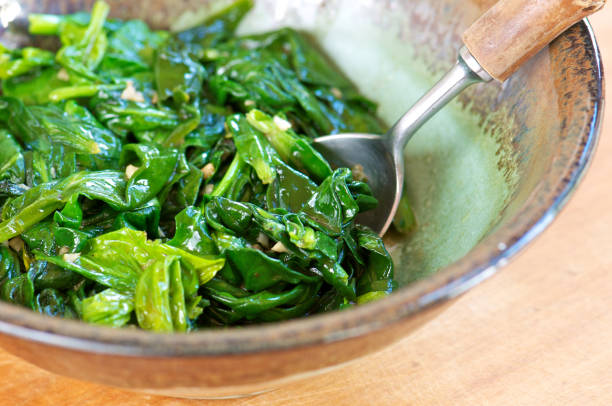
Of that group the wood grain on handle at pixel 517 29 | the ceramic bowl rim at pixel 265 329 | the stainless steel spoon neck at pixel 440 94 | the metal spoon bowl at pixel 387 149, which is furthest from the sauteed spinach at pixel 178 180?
the wood grain on handle at pixel 517 29

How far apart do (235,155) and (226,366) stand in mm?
1118

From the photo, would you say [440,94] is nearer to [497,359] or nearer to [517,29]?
[517,29]

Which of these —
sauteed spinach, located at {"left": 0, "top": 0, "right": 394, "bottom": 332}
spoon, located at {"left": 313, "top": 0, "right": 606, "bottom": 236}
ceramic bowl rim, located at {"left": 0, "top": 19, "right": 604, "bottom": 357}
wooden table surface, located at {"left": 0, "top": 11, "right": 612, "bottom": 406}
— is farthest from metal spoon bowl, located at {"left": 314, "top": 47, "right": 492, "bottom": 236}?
ceramic bowl rim, located at {"left": 0, "top": 19, "right": 604, "bottom": 357}

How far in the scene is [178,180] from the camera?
1.90m

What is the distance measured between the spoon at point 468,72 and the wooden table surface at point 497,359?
1.52ft

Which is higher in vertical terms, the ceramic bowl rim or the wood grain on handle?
the wood grain on handle

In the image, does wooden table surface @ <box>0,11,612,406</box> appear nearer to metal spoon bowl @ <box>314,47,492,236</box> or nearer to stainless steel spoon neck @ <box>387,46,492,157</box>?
metal spoon bowl @ <box>314,47,492,236</box>

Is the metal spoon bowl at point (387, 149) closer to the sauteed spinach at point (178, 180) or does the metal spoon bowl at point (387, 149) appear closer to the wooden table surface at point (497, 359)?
the sauteed spinach at point (178, 180)

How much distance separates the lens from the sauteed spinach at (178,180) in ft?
5.12

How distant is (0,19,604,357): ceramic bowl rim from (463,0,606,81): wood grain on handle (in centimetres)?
75

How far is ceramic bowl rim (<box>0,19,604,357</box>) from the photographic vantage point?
0.93 m

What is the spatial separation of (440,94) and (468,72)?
0.36ft

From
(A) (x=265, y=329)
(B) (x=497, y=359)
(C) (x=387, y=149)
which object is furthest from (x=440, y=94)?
(A) (x=265, y=329)

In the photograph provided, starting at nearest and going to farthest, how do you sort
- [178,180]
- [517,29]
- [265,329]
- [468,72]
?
[265,329] < [517,29] < [468,72] < [178,180]
